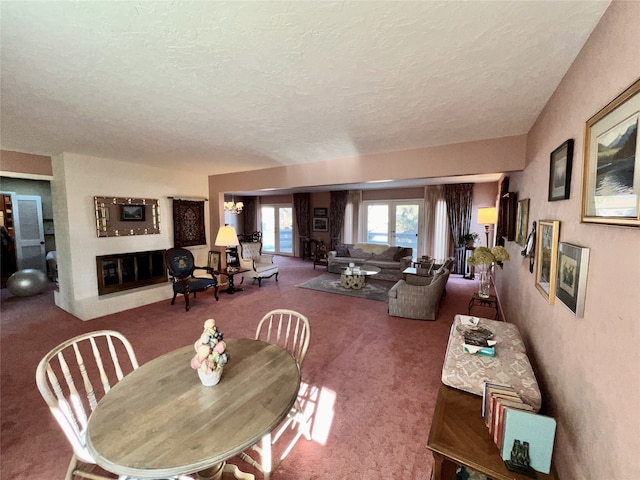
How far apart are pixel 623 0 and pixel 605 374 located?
4.59 feet

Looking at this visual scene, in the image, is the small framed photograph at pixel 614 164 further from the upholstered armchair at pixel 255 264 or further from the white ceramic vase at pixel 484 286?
the upholstered armchair at pixel 255 264

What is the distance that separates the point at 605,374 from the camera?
1.00m

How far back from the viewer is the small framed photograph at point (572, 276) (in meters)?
1.22

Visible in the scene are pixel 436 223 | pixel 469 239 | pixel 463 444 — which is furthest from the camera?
pixel 436 223

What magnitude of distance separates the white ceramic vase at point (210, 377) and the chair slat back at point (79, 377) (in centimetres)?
50

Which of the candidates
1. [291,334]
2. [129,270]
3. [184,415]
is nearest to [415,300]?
[291,334]

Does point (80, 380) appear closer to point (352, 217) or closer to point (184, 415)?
point (184, 415)

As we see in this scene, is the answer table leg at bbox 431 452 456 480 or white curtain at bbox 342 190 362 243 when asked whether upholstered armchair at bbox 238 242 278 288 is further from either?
table leg at bbox 431 452 456 480

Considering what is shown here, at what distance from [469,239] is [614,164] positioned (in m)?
6.15

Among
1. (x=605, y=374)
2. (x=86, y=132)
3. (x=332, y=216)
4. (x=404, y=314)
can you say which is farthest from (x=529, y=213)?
(x=332, y=216)

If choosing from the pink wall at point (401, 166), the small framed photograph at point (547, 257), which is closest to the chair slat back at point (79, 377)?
the small framed photograph at point (547, 257)

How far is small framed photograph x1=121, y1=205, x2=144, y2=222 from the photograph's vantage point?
14.5 ft

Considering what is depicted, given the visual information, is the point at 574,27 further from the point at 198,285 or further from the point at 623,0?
the point at 198,285

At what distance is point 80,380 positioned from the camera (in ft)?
8.22
